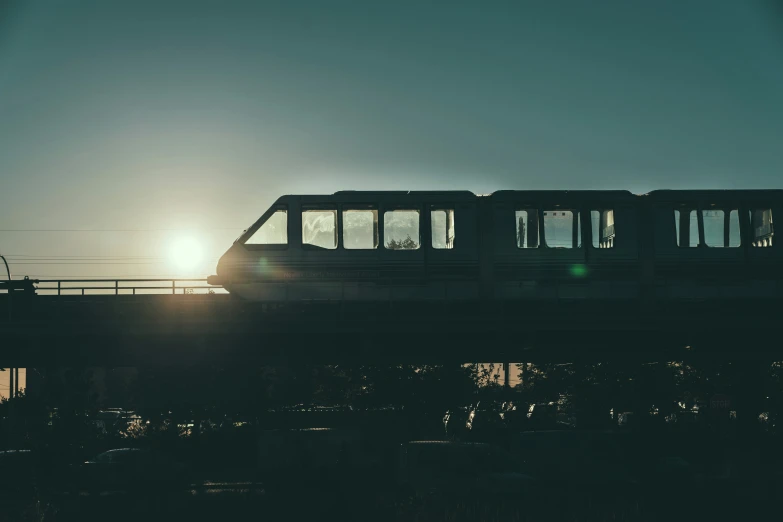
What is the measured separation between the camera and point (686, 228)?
30.8 meters

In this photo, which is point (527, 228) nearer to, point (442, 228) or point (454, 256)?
point (454, 256)

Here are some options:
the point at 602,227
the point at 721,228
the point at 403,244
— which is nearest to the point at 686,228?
the point at 721,228

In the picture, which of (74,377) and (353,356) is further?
Result: (74,377)

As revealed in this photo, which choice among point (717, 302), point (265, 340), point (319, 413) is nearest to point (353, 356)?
point (265, 340)

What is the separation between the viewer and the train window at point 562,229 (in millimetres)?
30297

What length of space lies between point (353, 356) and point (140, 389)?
27.3m

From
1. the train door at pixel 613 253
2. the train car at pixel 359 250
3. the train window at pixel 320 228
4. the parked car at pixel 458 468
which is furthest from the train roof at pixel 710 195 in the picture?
the train window at pixel 320 228

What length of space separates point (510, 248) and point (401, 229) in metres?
3.99

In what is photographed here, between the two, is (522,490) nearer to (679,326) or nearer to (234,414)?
(679,326)

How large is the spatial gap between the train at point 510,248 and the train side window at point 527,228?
0.12 ft

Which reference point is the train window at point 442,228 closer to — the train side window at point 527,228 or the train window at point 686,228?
the train side window at point 527,228

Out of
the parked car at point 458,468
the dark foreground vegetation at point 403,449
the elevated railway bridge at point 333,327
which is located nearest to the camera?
the dark foreground vegetation at point 403,449

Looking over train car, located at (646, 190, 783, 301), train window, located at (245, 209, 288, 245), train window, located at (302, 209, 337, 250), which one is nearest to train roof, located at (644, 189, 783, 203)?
train car, located at (646, 190, 783, 301)

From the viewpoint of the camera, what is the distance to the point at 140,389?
55.4 m
